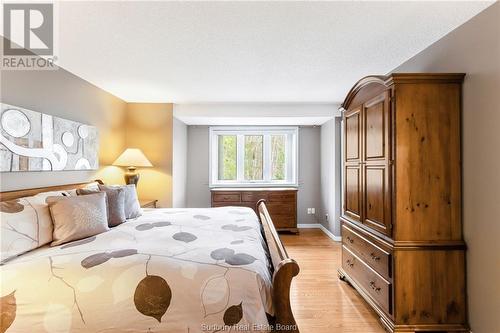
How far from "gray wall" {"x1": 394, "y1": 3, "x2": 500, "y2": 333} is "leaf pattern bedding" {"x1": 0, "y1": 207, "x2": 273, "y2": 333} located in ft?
5.16

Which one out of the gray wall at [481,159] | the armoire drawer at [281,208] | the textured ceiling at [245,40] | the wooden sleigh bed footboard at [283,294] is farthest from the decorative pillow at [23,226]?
the armoire drawer at [281,208]

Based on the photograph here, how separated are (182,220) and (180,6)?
1.74 m

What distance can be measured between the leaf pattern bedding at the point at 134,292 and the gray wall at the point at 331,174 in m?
3.19

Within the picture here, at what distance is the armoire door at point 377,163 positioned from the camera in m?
2.00

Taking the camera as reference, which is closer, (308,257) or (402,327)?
(402,327)

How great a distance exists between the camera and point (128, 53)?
2.40 metres

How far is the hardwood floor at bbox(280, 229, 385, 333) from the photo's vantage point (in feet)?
6.82

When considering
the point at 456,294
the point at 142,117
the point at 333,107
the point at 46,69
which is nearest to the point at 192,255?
the point at 456,294

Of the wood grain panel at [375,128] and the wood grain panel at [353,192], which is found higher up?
the wood grain panel at [375,128]

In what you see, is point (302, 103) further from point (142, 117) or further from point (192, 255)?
point (192, 255)

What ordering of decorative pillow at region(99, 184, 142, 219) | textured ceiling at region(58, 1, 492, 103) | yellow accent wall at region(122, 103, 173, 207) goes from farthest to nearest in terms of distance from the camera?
yellow accent wall at region(122, 103, 173, 207) → decorative pillow at region(99, 184, 142, 219) → textured ceiling at region(58, 1, 492, 103)

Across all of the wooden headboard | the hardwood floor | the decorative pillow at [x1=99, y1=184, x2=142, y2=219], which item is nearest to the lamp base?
the wooden headboard

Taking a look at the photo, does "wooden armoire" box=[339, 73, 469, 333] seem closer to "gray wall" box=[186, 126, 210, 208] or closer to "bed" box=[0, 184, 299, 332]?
"bed" box=[0, 184, 299, 332]

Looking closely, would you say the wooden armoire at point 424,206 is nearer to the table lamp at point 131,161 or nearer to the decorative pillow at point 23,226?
the decorative pillow at point 23,226
